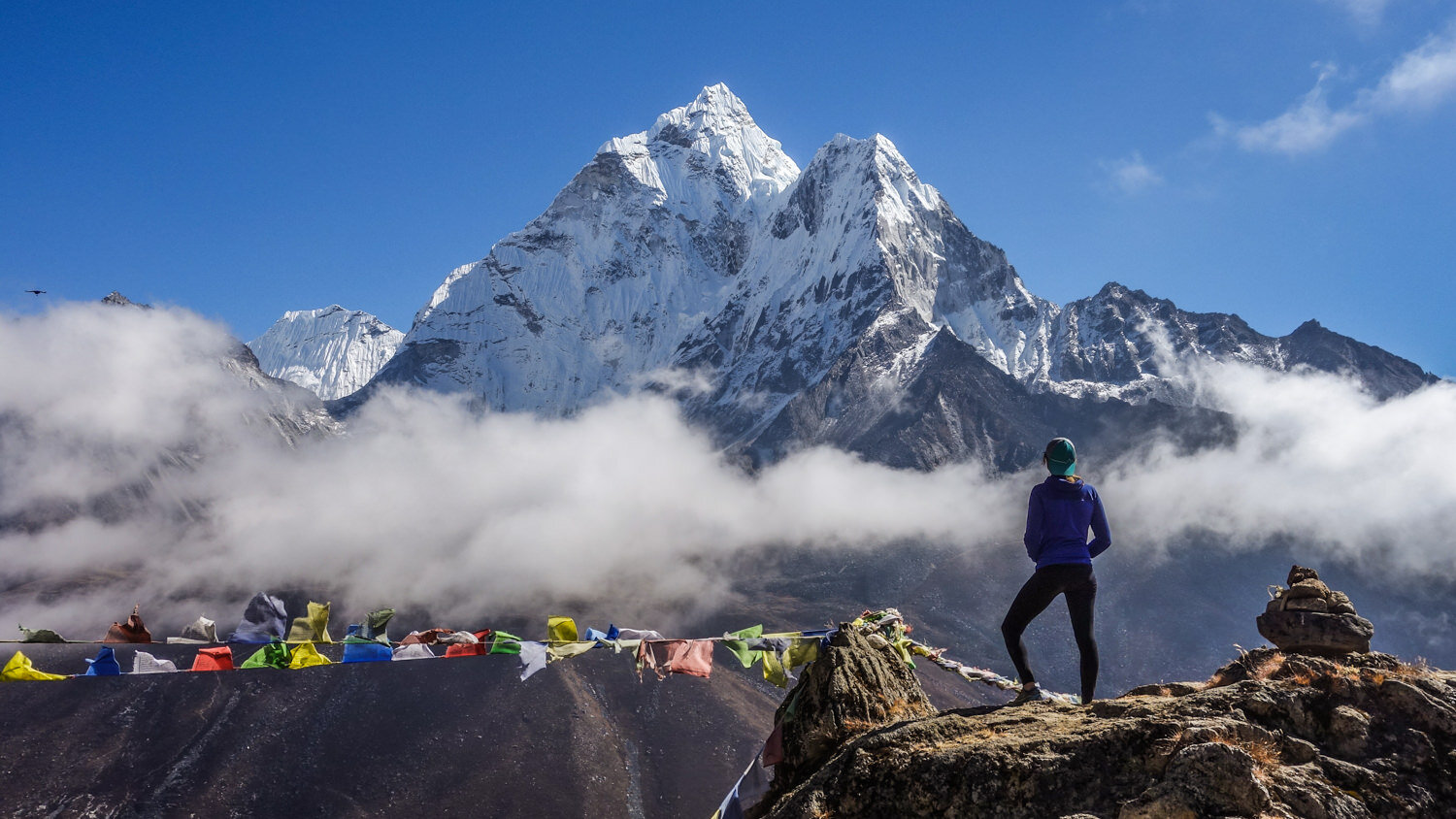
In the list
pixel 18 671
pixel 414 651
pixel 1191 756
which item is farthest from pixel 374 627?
pixel 1191 756

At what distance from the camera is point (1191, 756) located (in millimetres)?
4539

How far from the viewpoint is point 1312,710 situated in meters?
5.16

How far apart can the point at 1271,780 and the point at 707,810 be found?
107028mm

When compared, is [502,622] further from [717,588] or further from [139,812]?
[139,812]

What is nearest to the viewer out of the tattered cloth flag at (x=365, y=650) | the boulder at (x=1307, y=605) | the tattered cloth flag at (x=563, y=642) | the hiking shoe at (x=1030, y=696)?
the hiking shoe at (x=1030, y=696)

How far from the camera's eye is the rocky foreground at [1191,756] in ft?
14.7

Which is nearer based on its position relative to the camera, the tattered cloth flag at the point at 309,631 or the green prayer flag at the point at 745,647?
the green prayer flag at the point at 745,647

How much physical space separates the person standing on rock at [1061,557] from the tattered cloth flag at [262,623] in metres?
9.76

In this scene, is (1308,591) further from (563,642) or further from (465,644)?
(465,644)

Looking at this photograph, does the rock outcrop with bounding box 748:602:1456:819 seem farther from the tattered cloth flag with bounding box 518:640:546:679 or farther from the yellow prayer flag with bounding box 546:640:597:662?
the tattered cloth flag with bounding box 518:640:546:679

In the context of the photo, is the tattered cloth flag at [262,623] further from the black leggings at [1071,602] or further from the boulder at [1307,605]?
the boulder at [1307,605]

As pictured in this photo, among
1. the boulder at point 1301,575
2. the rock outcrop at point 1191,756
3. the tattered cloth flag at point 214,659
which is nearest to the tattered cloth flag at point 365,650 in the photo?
the tattered cloth flag at point 214,659

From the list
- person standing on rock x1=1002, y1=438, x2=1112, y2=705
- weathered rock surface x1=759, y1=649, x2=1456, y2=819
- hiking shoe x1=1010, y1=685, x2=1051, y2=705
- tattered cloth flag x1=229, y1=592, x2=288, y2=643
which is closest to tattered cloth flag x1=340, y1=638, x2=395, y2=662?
tattered cloth flag x1=229, y1=592, x2=288, y2=643

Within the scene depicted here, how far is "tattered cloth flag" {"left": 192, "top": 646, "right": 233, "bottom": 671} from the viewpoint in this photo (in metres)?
11.9
